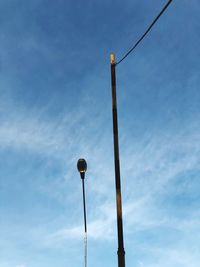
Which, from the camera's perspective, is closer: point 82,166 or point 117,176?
point 117,176

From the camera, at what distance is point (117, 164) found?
13000 mm

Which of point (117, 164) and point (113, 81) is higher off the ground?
point (113, 81)

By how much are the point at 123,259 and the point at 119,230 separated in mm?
709

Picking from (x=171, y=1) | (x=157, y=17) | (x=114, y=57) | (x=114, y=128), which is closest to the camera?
(x=171, y=1)

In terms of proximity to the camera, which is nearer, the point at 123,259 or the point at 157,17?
the point at 123,259

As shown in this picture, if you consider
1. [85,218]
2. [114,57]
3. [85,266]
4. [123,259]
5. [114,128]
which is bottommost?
[123,259]

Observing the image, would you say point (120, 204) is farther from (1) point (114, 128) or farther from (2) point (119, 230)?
(1) point (114, 128)

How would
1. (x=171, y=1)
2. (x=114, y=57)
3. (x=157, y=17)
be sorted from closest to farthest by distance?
(x=171, y=1)
(x=157, y=17)
(x=114, y=57)

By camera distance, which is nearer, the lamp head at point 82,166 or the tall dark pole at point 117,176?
the tall dark pole at point 117,176

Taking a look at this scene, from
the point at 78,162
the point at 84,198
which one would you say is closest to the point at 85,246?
the point at 84,198

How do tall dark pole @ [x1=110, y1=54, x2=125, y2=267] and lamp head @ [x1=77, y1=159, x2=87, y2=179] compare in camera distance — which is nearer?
tall dark pole @ [x1=110, y1=54, x2=125, y2=267]

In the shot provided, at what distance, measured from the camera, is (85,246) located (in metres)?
15.7

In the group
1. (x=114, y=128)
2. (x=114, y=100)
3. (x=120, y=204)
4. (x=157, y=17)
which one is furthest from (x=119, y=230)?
(x=157, y=17)

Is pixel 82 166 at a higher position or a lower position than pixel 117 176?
higher
